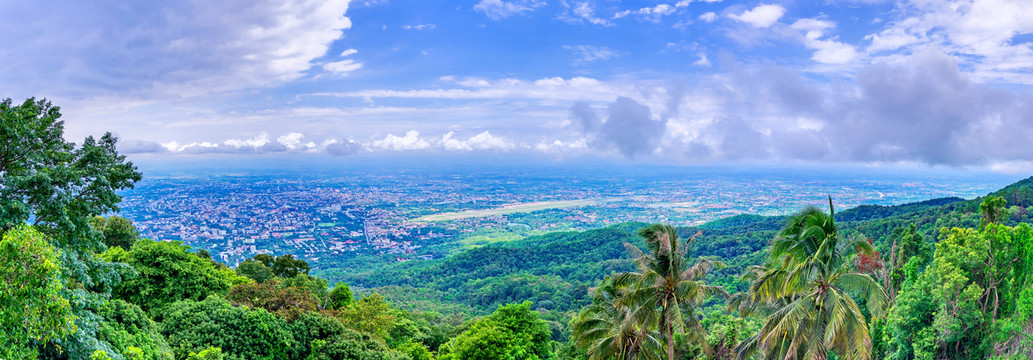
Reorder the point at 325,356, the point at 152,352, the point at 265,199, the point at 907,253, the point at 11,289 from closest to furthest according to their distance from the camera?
the point at 11,289 → the point at 152,352 → the point at 325,356 → the point at 907,253 → the point at 265,199

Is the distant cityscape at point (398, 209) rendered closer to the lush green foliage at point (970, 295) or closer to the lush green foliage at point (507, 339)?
the lush green foliage at point (970, 295)

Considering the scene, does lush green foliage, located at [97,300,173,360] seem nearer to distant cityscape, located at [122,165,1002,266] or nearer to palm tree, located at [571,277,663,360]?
palm tree, located at [571,277,663,360]

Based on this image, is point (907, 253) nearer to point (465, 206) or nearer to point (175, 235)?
point (175, 235)

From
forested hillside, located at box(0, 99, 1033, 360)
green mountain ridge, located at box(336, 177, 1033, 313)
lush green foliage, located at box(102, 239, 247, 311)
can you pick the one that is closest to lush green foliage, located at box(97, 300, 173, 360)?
forested hillside, located at box(0, 99, 1033, 360)

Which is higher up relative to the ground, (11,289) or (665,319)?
(11,289)

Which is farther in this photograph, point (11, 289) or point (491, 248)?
point (491, 248)

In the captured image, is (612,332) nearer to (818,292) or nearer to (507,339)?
(507,339)

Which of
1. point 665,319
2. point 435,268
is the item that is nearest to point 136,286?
point 665,319

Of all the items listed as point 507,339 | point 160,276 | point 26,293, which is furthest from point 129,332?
point 507,339
